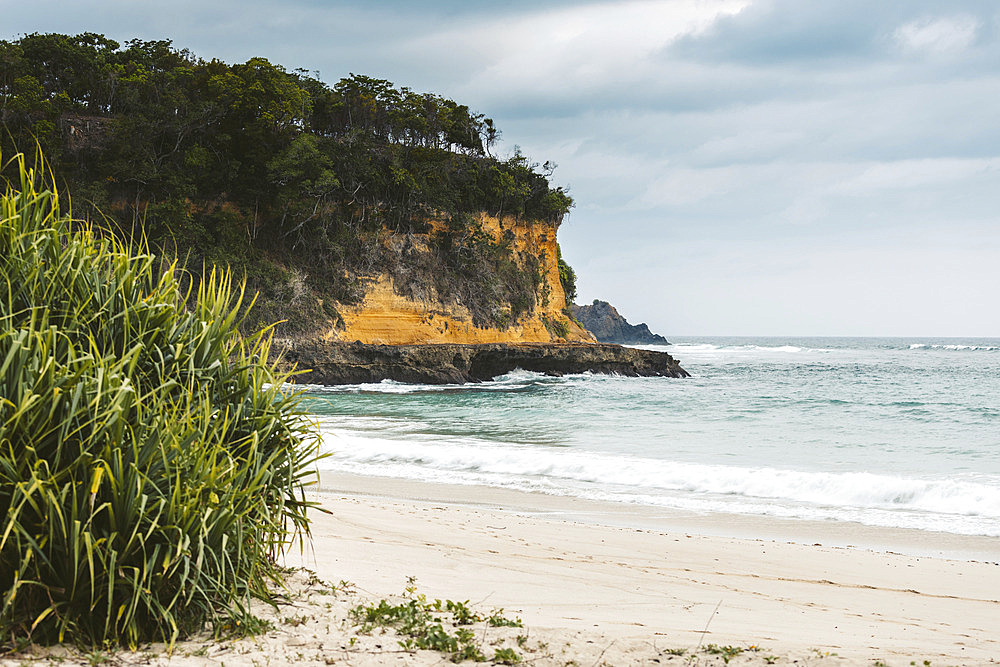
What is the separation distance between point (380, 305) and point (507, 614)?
3096cm

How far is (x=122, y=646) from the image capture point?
9.41 feet

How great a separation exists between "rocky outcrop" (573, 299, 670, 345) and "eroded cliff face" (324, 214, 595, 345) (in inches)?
2729

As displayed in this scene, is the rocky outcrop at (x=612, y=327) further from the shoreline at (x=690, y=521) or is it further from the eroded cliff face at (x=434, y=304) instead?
the shoreline at (x=690, y=521)

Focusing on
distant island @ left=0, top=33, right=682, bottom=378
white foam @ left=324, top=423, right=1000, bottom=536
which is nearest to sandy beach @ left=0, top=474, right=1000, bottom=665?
white foam @ left=324, top=423, right=1000, bottom=536

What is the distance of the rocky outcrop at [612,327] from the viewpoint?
110875 mm

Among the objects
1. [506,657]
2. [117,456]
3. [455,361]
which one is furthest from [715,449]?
[455,361]

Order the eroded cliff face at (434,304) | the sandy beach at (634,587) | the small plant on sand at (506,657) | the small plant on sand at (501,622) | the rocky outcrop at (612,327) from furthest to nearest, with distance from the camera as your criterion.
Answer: the rocky outcrop at (612,327) → the eroded cliff face at (434,304) → the small plant on sand at (501,622) → the sandy beach at (634,587) → the small plant on sand at (506,657)

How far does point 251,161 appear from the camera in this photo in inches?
1278

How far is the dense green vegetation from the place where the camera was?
29.7 m

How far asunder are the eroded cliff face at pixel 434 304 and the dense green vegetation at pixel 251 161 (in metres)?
0.69

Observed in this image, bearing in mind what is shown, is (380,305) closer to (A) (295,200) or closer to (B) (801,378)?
(A) (295,200)

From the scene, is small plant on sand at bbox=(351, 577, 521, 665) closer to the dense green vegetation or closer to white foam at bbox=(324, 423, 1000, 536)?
white foam at bbox=(324, 423, 1000, 536)

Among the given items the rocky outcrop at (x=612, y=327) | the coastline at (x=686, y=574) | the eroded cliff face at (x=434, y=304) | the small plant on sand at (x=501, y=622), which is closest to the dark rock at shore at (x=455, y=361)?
the eroded cliff face at (x=434, y=304)

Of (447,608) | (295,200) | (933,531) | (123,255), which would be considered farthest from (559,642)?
(295,200)
